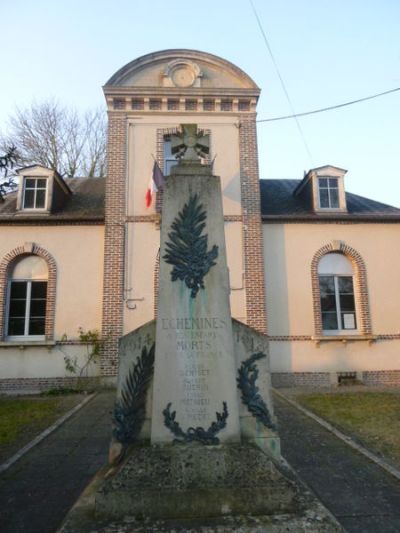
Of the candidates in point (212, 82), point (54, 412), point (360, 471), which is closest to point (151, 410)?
point (360, 471)

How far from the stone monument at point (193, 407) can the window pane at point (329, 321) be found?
9.10 m

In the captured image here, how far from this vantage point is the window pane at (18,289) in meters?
12.0

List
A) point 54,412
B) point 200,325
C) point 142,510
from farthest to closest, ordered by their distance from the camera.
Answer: point 54,412
point 200,325
point 142,510

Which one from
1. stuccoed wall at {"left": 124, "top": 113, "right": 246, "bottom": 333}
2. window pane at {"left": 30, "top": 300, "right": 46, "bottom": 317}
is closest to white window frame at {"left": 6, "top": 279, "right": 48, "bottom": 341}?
window pane at {"left": 30, "top": 300, "right": 46, "bottom": 317}

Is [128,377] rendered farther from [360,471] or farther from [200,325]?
[360,471]

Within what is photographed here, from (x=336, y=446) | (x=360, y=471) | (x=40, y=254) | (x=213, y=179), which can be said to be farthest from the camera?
(x=40, y=254)

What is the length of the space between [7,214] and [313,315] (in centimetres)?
954

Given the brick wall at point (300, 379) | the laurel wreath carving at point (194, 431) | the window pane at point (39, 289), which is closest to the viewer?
the laurel wreath carving at point (194, 431)

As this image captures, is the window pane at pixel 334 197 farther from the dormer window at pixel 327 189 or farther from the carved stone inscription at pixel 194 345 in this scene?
the carved stone inscription at pixel 194 345

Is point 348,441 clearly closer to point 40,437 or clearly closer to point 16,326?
point 40,437

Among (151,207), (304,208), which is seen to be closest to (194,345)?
(151,207)

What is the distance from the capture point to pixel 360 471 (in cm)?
493

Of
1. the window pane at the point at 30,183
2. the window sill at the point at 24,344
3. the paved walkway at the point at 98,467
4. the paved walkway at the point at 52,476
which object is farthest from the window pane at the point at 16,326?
the paved walkway at the point at 98,467

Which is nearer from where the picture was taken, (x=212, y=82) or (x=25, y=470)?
(x=25, y=470)
